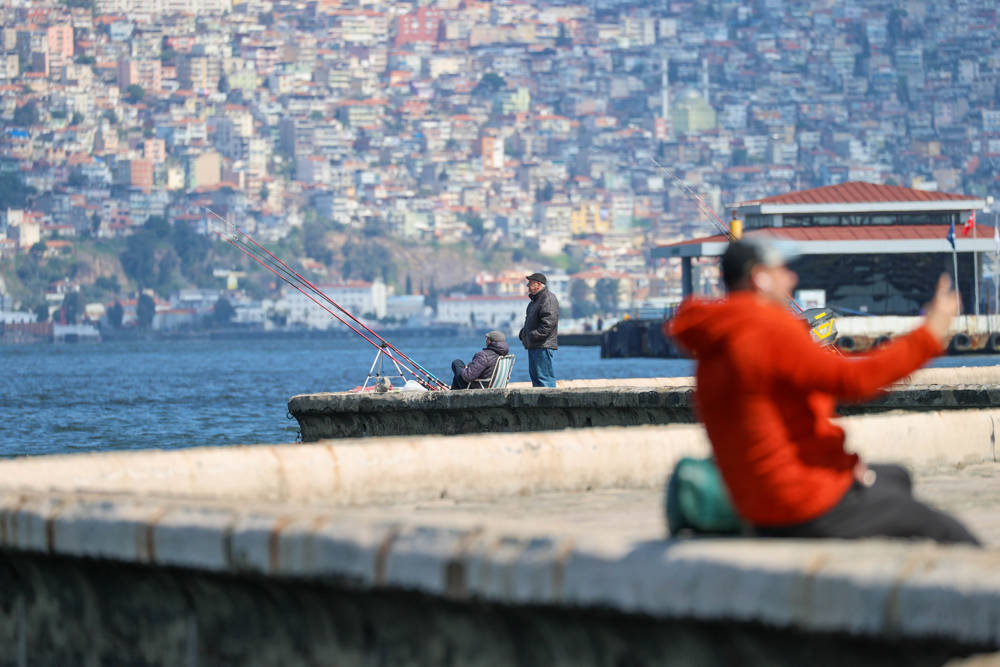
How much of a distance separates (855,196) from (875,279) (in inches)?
167

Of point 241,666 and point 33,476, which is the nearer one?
point 241,666

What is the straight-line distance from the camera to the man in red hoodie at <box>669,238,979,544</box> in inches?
149

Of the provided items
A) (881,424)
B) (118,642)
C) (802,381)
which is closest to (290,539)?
(118,642)

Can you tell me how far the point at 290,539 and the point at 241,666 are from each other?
479 millimetres

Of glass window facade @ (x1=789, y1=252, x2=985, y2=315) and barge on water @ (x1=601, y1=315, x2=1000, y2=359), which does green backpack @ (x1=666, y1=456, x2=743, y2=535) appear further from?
glass window facade @ (x1=789, y1=252, x2=985, y2=315)

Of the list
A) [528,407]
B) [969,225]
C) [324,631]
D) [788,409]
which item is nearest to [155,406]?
[969,225]

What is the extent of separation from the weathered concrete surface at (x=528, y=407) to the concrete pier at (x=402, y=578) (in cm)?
455

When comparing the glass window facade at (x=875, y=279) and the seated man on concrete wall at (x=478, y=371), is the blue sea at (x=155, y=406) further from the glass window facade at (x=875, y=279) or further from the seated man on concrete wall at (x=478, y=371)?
the seated man on concrete wall at (x=478, y=371)

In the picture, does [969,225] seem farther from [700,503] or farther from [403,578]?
[403,578]

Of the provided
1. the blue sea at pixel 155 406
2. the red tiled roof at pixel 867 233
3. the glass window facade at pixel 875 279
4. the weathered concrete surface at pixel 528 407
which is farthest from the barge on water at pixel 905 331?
the weathered concrete surface at pixel 528 407

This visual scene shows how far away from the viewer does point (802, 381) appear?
380 centimetres

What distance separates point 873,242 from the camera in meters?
84.5

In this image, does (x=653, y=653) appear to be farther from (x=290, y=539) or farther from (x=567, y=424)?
(x=567, y=424)

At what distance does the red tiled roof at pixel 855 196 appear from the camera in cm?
8781
